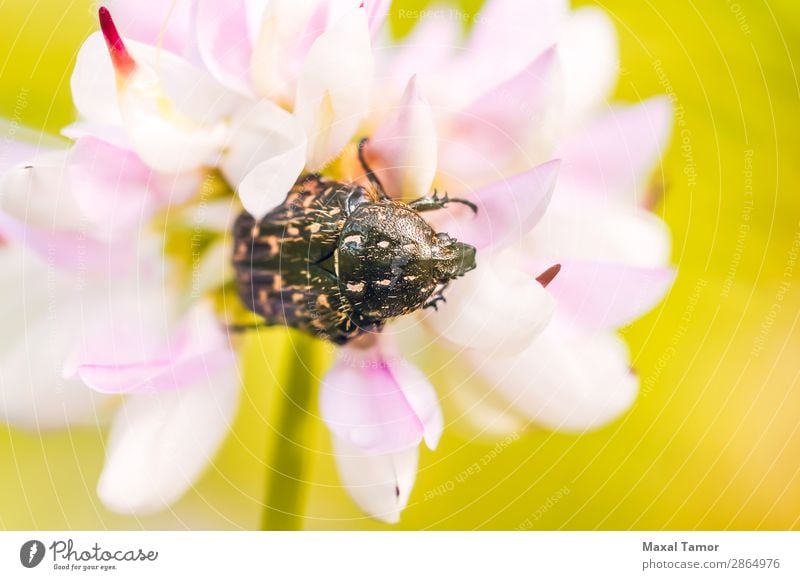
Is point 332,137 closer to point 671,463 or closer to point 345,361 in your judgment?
point 345,361

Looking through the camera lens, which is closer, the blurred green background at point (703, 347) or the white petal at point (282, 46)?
the white petal at point (282, 46)

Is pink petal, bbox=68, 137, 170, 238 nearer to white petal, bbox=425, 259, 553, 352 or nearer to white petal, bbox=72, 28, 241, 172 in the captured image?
white petal, bbox=72, 28, 241, 172

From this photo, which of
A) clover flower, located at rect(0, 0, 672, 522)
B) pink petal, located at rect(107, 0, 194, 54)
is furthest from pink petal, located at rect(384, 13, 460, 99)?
pink petal, located at rect(107, 0, 194, 54)

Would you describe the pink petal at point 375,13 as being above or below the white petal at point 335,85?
above

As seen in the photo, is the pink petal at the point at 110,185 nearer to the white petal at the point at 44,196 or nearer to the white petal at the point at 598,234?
the white petal at the point at 44,196

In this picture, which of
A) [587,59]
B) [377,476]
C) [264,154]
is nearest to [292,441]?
[377,476]

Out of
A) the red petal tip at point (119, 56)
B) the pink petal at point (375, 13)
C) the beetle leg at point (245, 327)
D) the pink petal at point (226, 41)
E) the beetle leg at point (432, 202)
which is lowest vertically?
the beetle leg at point (245, 327)

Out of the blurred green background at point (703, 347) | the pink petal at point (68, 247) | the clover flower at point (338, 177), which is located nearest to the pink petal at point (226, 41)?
the clover flower at point (338, 177)
